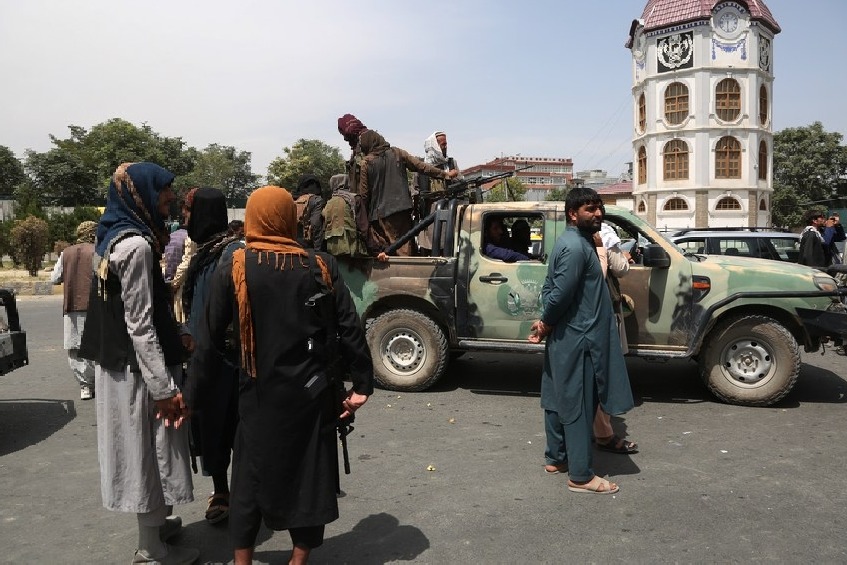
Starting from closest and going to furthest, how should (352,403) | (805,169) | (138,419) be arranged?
(352,403)
(138,419)
(805,169)

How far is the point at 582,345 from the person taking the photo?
4.26 m

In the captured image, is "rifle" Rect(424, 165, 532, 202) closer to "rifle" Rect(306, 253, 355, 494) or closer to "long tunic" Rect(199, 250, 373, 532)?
"rifle" Rect(306, 253, 355, 494)

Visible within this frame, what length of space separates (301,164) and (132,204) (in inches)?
2415

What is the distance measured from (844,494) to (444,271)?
12.6 feet

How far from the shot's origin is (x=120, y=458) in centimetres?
314

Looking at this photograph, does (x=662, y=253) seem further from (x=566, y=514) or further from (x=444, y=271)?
(x=566, y=514)

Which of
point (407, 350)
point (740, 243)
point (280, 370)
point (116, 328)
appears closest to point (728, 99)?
point (740, 243)

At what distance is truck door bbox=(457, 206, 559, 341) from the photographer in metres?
6.54

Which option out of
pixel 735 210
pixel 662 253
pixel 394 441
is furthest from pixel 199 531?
pixel 735 210

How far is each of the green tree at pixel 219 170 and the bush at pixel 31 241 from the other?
127ft

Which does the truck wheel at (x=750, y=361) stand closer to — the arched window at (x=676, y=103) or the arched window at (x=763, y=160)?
the arched window at (x=676, y=103)

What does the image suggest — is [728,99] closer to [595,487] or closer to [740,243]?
[740,243]

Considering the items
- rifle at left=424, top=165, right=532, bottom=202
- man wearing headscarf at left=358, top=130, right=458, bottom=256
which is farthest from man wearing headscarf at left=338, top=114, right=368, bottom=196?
rifle at left=424, top=165, right=532, bottom=202

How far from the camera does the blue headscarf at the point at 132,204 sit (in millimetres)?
3115
